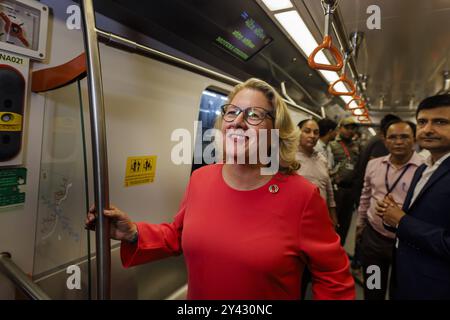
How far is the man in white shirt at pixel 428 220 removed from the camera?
4.09 ft

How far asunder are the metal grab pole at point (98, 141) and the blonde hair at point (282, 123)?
562mm

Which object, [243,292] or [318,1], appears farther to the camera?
[318,1]

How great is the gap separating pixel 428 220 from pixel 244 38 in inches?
68.0

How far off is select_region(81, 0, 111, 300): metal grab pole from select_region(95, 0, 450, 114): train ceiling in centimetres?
67

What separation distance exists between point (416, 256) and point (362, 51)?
1.95 m

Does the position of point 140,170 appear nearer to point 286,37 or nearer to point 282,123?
point 282,123

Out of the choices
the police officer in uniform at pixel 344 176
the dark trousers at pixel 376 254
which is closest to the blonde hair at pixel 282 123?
the dark trousers at pixel 376 254

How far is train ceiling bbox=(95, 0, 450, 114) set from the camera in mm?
1513

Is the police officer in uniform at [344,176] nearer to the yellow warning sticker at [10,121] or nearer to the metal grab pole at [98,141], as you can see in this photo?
the metal grab pole at [98,141]

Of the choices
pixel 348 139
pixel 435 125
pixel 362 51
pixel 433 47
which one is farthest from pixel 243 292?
pixel 348 139

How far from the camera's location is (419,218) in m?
1.38

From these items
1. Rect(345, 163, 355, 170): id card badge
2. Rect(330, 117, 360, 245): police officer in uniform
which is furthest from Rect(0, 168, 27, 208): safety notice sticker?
Rect(345, 163, 355, 170): id card badge

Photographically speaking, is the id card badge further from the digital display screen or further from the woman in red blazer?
the woman in red blazer
